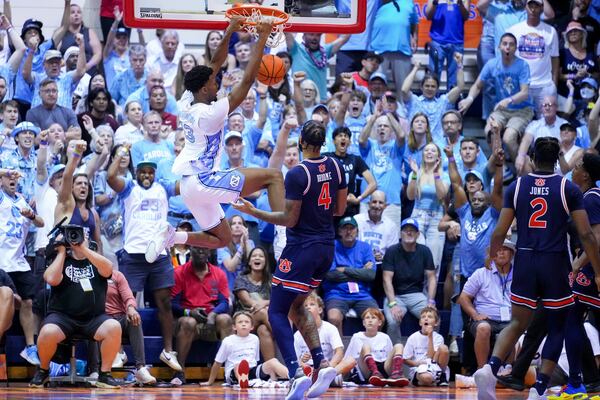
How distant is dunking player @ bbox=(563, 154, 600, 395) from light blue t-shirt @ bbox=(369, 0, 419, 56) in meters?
7.46

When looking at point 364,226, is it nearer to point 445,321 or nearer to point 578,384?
point 445,321

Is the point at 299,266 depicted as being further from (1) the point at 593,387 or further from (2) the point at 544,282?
(1) the point at 593,387

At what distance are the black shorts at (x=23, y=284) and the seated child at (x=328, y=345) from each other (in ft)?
Result: 10.9

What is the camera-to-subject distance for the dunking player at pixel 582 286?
10.5 meters

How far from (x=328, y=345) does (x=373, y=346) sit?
0.63 meters

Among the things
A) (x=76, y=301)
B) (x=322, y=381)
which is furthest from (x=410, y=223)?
(x=322, y=381)

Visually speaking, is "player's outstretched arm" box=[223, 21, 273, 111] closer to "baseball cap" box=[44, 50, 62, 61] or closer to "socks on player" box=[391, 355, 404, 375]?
"socks on player" box=[391, 355, 404, 375]

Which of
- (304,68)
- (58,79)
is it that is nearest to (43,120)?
(58,79)

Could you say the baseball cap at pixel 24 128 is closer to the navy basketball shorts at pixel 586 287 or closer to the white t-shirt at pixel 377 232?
the white t-shirt at pixel 377 232

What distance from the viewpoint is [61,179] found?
1430 cm

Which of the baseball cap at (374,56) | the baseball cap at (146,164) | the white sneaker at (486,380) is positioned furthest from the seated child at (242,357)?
the baseball cap at (374,56)

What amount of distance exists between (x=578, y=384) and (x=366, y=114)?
6915 millimetres

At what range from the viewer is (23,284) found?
44.6 feet

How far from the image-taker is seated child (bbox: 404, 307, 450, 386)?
13.9m
